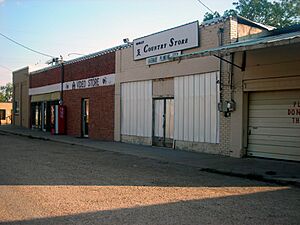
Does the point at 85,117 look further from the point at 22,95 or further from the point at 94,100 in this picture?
the point at 22,95

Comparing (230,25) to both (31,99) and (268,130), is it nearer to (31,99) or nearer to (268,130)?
(268,130)

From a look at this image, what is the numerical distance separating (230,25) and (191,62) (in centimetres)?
239

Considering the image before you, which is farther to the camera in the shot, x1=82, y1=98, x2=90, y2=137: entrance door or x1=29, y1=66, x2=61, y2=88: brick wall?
x1=29, y1=66, x2=61, y2=88: brick wall

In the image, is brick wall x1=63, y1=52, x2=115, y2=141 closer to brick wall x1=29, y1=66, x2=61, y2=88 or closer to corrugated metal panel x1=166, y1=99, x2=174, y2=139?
brick wall x1=29, y1=66, x2=61, y2=88

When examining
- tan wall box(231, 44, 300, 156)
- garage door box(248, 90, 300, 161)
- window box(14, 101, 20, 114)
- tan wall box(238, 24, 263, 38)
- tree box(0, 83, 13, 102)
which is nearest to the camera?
tan wall box(231, 44, 300, 156)

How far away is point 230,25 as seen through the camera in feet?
47.7

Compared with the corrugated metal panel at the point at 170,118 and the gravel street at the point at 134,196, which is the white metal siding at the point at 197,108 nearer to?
the corrugated metal panel at the point at 170,118

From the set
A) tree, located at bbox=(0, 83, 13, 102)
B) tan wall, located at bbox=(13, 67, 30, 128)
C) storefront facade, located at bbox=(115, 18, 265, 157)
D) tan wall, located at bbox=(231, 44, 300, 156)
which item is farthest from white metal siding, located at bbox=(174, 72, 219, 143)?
tree, located at bbox=(0, 83, 13, 102)

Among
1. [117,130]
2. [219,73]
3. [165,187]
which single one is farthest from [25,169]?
[117,130]

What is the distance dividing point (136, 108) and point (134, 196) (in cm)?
1233

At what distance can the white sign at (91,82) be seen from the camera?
2227 centimetres

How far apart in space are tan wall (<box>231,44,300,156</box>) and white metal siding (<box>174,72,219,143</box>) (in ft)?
3.17

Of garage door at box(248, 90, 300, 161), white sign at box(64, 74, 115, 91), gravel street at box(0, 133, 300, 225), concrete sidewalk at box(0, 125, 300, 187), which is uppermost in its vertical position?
white sign at box(64, 74, 115, 91)

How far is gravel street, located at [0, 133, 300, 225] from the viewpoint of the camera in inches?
244
